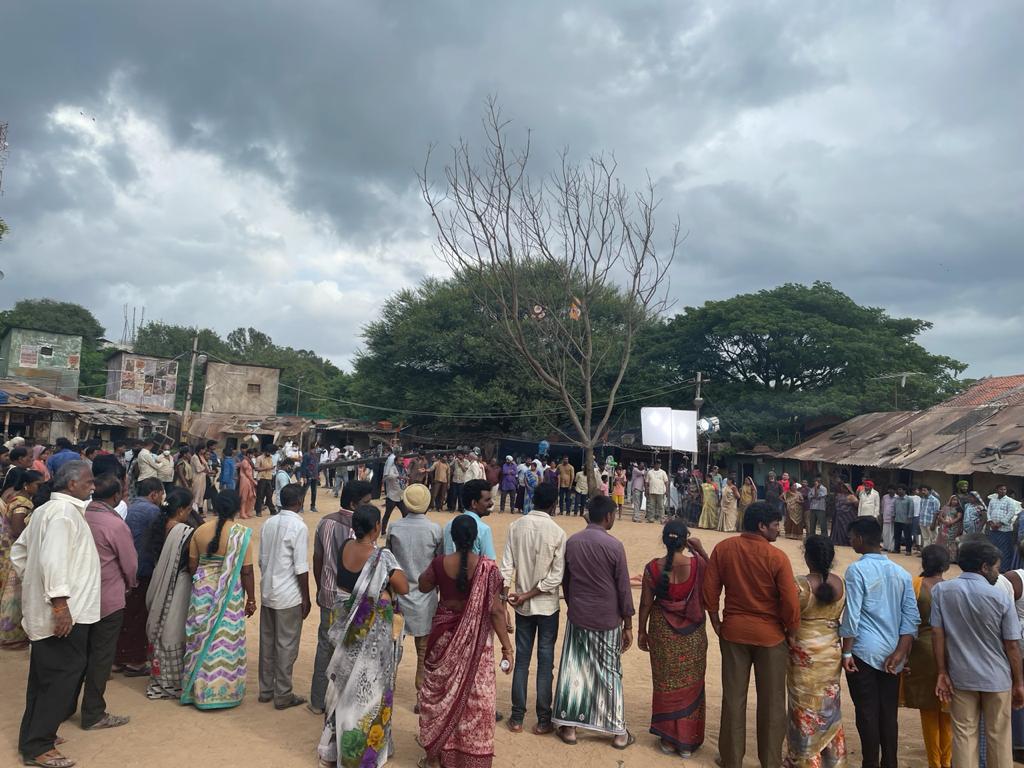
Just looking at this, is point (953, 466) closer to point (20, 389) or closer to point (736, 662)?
point (736, 662)

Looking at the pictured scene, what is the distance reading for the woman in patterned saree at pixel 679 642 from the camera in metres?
4.78

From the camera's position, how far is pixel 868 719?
4508 mm

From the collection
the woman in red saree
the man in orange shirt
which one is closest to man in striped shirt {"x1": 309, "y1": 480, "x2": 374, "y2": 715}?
the woman in red saree

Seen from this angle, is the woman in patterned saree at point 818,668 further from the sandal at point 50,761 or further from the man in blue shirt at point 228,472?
the man in blue shirt at point 228,472

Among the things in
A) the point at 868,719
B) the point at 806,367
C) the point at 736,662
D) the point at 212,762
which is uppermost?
the point at 806,367

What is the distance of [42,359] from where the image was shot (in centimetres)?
3866

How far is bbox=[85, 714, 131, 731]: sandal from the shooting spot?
478 centimetres

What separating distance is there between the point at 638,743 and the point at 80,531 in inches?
153

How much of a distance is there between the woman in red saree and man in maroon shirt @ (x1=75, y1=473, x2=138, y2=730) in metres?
2.21

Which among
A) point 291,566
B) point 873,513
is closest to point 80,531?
point 291,566

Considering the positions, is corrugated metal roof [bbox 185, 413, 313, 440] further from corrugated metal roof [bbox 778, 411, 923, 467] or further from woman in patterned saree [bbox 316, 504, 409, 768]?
woman in patterned saree [bbox 316, 504, 409, 768]

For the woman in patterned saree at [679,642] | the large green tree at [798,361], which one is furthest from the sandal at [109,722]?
the large green tree at [798,361]

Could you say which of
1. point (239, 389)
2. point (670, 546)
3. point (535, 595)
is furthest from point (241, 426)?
point (670, 546)

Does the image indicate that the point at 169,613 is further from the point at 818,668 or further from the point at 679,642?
the point at 818,668
